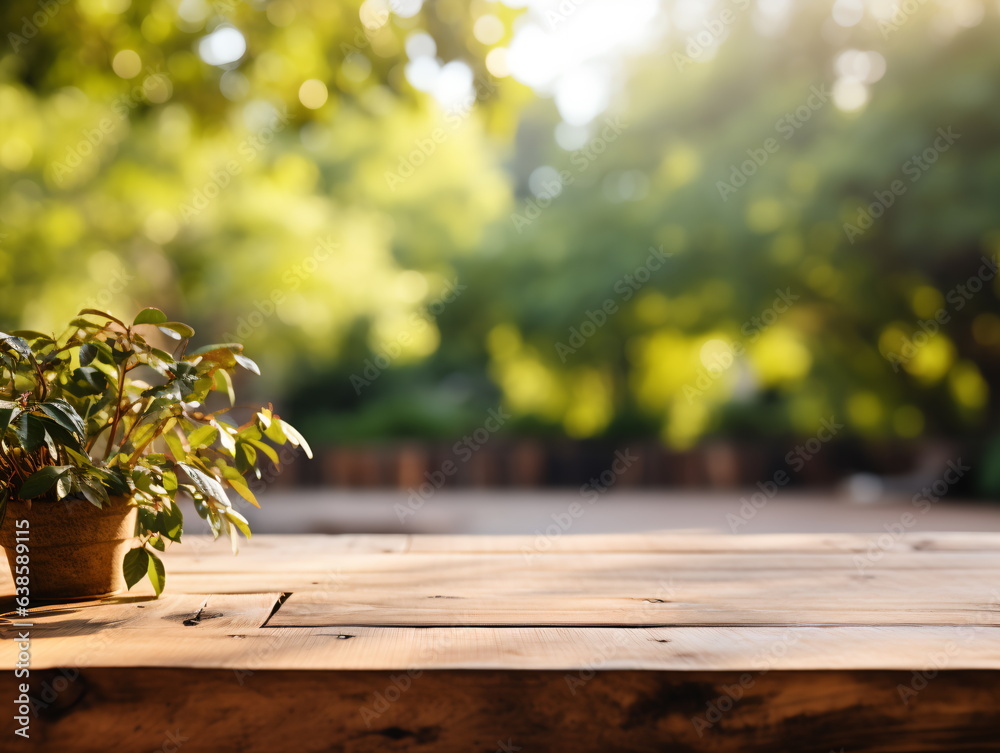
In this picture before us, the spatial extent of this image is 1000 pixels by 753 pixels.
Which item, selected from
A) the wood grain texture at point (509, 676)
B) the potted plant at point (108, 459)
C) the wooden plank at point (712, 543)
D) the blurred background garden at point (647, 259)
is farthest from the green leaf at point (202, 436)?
the blurred background garden at point (647, 259)

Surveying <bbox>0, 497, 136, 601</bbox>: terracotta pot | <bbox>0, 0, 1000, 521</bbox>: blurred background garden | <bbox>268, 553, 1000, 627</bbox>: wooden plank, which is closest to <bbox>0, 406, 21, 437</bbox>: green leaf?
<bbox>0, 497, 136, 601</bbox>: terracotta pot

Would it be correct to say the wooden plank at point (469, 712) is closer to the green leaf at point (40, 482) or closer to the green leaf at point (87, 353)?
the green leaf at point (40, 482)

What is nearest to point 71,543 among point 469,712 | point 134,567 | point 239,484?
point 134,567

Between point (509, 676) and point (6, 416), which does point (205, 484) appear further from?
point (509, 676)

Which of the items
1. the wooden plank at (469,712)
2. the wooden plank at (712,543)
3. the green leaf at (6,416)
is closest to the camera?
the wooden plank at (469,712)

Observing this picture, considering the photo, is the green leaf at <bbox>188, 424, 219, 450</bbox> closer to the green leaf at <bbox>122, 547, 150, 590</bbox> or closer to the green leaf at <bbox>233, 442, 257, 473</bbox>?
the green leaf at <bbox>233, 442, 257, 473</bbox>

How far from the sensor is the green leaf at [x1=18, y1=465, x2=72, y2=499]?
3.11ft

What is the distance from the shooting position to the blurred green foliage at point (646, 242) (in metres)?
7.22

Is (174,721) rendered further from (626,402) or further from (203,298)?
(626,402)

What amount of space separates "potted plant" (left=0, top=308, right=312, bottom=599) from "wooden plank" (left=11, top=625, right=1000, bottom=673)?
0.55ft

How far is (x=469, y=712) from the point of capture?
777 mm

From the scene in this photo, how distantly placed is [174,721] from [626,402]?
10556mm

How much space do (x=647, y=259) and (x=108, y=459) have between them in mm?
8520

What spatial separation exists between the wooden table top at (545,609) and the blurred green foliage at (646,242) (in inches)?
159
